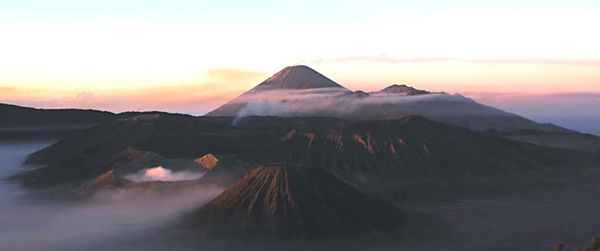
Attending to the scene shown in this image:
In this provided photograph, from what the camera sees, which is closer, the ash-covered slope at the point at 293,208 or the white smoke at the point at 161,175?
the ash-covered slope at the point at 293,208

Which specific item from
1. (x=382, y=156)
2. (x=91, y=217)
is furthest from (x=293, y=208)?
(x=382, y=156)

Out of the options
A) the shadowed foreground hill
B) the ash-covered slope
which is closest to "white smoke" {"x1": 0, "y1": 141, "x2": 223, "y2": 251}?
the ash-covered slope

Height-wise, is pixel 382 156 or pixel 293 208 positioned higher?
pixel 382 156

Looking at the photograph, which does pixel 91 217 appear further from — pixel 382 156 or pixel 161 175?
pixel 382 156

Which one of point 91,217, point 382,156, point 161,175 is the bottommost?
point 91,217

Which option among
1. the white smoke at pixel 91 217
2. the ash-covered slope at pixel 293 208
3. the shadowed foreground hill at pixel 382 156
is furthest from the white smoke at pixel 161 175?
the ash-covered slope at pixel 293 208

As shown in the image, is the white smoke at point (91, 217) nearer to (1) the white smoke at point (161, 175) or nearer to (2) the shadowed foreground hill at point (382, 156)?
(1) the white smoke at point (161, 175)
